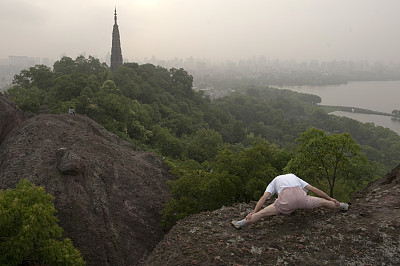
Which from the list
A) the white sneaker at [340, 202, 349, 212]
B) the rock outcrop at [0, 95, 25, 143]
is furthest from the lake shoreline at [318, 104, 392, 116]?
the white sneaker at [340, 202, 349, 212]

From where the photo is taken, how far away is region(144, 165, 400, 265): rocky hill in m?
6.12

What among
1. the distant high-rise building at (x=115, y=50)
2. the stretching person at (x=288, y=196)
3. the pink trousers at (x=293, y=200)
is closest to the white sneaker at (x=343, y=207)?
the stretching person at (x=288, y=196)

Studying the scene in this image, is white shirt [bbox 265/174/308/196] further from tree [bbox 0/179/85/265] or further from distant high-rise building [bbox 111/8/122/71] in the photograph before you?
distant high-rise building [bbox 111/8/122/71]

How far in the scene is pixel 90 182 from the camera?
12.3 metres

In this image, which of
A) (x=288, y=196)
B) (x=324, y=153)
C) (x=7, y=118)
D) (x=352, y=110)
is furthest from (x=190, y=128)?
(x=352, y=110)

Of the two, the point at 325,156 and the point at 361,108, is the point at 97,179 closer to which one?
the point at 325,156

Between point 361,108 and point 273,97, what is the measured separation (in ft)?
102

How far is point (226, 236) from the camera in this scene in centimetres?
722

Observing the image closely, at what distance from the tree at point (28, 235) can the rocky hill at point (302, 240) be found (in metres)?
2.49

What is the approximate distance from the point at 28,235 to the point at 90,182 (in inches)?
203

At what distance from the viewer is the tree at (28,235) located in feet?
23.4

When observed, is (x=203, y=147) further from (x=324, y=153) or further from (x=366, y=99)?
(x=366, y=99)

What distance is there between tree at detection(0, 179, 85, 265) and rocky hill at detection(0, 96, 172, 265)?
2451 mm

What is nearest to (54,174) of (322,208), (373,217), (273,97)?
(322,208)
